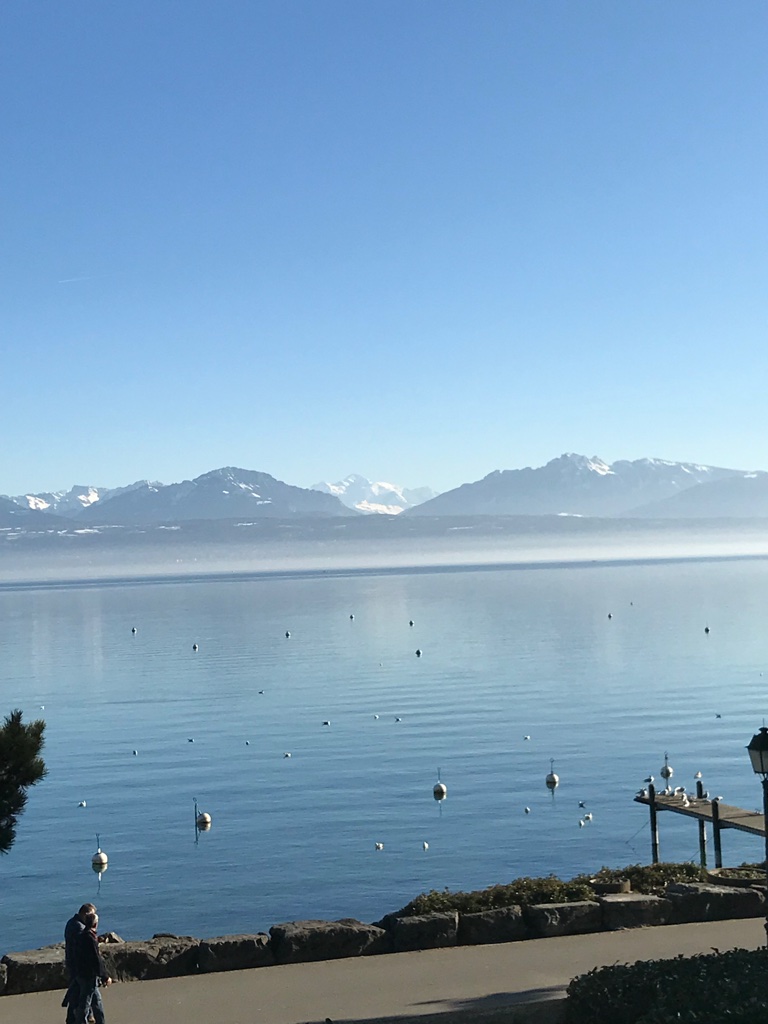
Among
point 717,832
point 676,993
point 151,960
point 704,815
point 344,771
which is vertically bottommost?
point 344,771

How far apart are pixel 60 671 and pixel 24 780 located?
89.9m

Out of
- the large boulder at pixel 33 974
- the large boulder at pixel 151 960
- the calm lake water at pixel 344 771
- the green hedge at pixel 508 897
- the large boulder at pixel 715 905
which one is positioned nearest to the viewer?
the large boulder at pixel 33 974

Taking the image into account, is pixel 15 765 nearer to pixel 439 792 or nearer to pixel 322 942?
pixel 322 942

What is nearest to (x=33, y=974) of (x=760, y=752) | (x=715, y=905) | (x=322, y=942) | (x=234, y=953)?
(x=234, y=953)

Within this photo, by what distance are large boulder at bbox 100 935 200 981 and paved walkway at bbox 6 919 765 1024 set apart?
190 mm

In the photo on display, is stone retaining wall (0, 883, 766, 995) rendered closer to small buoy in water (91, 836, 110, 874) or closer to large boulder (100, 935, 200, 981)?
large boulder (100, 935, 200, 981)

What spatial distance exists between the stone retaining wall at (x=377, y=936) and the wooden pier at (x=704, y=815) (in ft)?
59.6

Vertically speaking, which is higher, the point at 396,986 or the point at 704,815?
the point at 396,986

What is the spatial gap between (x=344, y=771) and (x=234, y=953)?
3696 cm

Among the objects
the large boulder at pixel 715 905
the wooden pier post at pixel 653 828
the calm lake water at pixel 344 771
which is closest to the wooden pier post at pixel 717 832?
the wooden pier post at pixel 653 828

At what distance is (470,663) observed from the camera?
324 ft

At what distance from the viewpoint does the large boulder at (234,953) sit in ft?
48.9

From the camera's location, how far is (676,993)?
34.8 feet

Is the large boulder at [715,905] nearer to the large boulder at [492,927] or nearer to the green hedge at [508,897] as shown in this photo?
the green hedge at [508,897]
